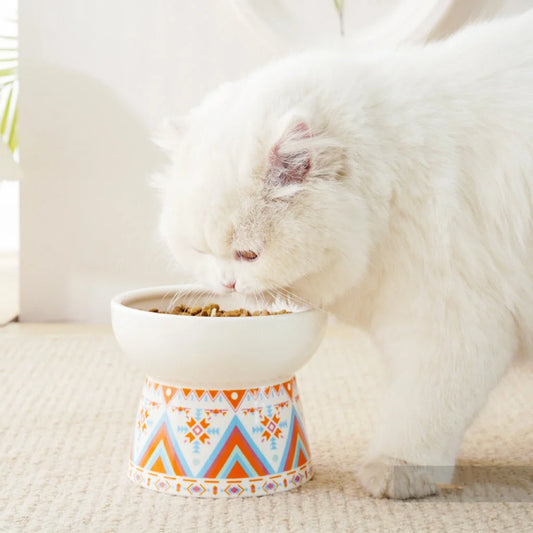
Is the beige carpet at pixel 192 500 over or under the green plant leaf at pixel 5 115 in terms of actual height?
under

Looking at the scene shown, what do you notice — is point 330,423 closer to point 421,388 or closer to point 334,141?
point 421,388

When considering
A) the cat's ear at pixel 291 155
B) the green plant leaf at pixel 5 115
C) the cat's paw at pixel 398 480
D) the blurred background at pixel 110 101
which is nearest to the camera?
the cat's ear at pixel 291 155

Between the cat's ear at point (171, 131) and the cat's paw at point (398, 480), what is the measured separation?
56cm

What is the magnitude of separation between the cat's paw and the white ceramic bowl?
19cm

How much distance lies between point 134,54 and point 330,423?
4.46 feet

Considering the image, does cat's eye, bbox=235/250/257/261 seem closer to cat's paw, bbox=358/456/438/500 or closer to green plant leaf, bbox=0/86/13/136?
cat's paw, bbox=358/456/438/500

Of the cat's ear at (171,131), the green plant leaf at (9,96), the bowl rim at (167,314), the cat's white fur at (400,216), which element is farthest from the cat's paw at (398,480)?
the green plant leaf at (9,96)

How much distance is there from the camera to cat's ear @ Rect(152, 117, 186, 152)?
1302 mm

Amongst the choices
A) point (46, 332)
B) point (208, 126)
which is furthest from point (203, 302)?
point (46, 332)

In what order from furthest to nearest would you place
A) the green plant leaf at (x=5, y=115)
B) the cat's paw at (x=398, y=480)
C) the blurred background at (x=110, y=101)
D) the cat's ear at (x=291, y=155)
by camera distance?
the green plant leaf at (x=5, y=115), the blurred background at (x=110, y=101), the cat's paw at (x=398, y=480), the cat's ear at (x=291, y=155)

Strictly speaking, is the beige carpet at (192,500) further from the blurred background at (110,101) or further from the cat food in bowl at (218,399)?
the blurred background at (110,101)

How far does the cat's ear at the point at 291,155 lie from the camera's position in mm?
1114

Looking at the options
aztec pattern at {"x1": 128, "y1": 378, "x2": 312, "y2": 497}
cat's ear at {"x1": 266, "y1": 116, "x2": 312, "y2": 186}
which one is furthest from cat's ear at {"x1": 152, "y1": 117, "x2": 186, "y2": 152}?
aztec pattern at {"x1": 128, "y1": 378, "x2": 312, "y2": 497}

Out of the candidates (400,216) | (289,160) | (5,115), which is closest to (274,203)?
(289,160)
